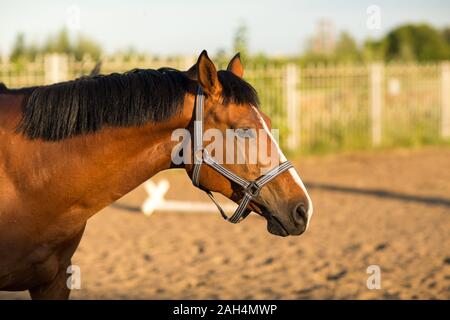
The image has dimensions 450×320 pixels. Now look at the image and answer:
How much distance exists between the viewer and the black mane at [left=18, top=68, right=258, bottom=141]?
3.06m

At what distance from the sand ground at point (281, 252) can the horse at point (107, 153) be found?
8.27ft

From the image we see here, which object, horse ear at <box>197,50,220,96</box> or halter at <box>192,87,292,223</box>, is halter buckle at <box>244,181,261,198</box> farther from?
horse ear at <box>197,50,220,96</box>

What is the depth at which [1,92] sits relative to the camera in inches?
129

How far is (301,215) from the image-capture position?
3010 millimetres

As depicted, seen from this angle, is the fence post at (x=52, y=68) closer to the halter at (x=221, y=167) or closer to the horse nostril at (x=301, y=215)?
the halter at (x=221, y=167)

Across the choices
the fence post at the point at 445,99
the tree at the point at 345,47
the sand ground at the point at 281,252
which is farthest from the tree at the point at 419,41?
the sand ground at the point at 281,252

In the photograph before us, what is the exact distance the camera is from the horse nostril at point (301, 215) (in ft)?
9.80

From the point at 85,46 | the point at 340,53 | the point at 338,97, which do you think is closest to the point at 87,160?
the point at 338,97

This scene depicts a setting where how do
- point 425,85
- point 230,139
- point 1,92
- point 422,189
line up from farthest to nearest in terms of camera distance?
1. point 425,85
2. point 422,189
3. point 1,92
4. point 230,139

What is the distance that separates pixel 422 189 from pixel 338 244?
423 centimetres

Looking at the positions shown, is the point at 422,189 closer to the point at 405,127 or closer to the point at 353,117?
the point at 353,117
